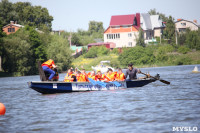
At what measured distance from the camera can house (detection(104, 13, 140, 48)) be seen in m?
92.6

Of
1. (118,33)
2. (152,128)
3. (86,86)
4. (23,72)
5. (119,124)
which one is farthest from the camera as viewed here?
(118,33)

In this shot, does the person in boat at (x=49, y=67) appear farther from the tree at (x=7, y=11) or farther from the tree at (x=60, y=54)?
the tree at (x=7, y=11)

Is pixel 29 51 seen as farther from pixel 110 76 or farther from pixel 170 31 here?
pixel 110 76

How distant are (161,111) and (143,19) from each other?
3331 inches

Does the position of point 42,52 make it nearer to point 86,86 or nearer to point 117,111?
point 86,86

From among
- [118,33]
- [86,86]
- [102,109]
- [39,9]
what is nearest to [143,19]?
A: [118,33]

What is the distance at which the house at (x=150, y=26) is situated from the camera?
323ft

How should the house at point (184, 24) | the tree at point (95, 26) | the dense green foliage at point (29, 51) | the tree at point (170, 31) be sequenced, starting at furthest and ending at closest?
1. the tree at point (95, 26)
2. the house at point (184, 24)
3. the tree at point (170, 31)
4. the dense green foliage at point (29, 51)

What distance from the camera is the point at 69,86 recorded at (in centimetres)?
2388

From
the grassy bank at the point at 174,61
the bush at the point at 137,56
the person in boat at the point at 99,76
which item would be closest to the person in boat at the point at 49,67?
the person in boat at the point at 99,76

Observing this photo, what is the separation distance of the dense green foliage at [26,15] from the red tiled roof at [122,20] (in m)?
23.6

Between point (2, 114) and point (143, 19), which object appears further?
point (143, 19)

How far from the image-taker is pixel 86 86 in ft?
80.8

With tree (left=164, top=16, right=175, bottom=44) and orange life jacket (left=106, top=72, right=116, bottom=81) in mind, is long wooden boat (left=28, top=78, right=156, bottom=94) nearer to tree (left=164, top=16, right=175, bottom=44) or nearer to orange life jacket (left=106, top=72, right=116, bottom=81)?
orange life jacket (left=106, top=72, right=116, bottom=81)
